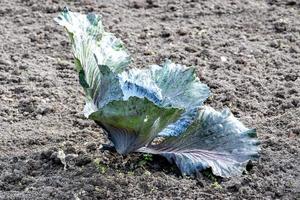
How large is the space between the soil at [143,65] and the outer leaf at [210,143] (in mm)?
70

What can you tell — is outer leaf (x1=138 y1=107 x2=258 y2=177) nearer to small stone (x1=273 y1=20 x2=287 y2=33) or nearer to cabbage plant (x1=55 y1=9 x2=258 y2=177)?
cabbage plant (x1=55 y1=9 x2=258 y2=177)

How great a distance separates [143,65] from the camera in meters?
4.12

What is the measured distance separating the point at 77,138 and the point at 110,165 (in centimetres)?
33

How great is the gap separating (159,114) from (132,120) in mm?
109

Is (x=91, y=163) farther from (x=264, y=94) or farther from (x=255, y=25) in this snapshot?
(x=255, y=25)

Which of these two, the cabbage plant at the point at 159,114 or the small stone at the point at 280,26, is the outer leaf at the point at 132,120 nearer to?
the cabbage plant at the point at 159,114

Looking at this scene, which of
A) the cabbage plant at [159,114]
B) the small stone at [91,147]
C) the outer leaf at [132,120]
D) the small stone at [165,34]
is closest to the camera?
the outer leaf at [132,120]

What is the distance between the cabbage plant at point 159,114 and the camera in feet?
9.53

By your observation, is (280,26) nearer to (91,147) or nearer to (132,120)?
(91,147)

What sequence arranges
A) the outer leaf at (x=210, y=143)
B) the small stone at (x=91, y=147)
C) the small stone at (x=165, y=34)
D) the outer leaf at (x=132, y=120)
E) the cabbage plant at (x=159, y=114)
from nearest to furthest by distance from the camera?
the outer leaf at (x=132, y=120) → the cabbage plant at (x=159, y=114) → the outer leaf at (x=210, y=143) → the small stone at (x=91, y=147) → the small stone at (x=165, y=34)

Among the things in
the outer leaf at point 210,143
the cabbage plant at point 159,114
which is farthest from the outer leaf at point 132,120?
the outer leaf at point 210,143

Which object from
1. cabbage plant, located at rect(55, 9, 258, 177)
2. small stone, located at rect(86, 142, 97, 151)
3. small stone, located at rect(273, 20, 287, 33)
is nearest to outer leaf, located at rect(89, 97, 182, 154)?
cabbage plant, located at rect(55, 9, 258, 177)

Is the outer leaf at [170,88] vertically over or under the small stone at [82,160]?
over

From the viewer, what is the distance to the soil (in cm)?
295
